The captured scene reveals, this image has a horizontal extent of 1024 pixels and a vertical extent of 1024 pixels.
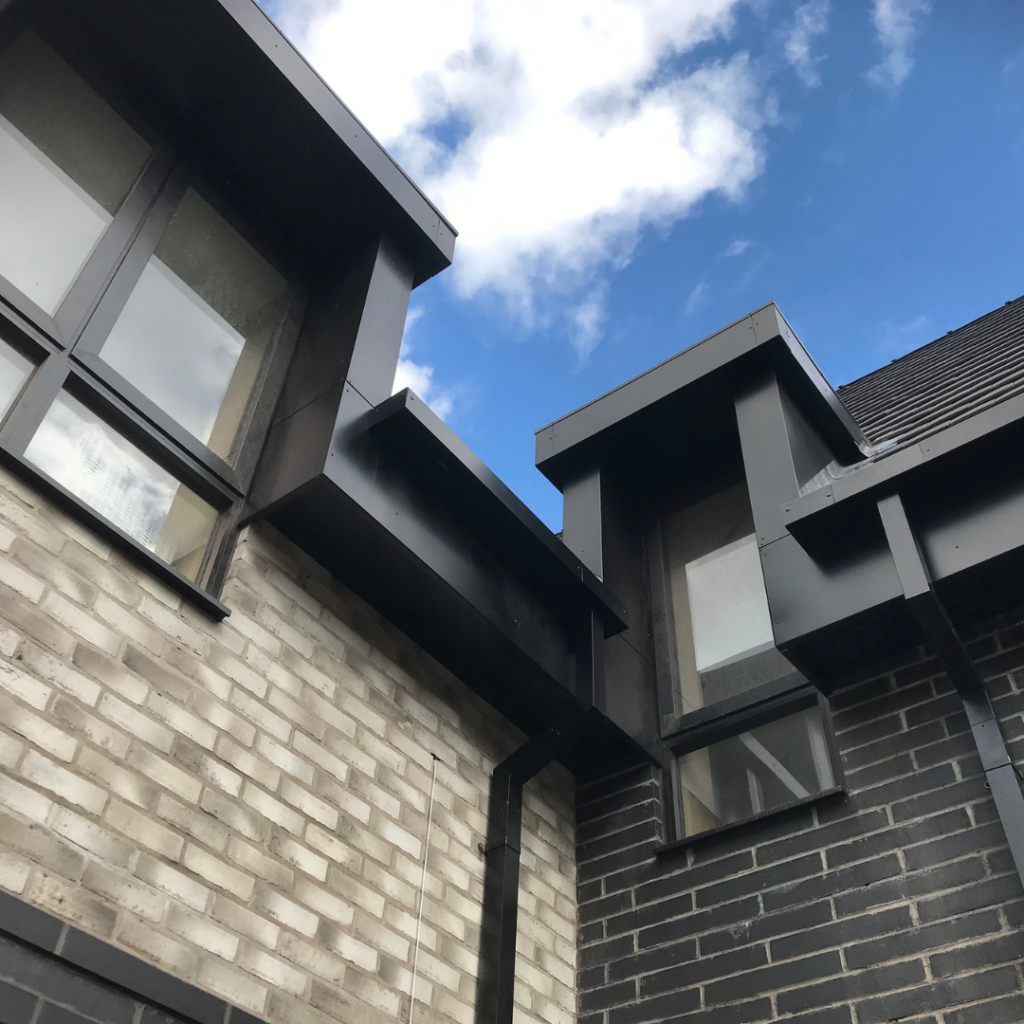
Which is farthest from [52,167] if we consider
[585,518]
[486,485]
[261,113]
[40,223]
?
[585,518]

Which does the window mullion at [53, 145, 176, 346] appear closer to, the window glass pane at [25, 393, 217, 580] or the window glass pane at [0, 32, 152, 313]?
the window glass pane at [0, 32, 152, 313]

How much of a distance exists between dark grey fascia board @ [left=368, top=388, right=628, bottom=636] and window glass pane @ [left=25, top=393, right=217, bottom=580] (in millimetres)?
863

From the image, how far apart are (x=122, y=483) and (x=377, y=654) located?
1.31 m

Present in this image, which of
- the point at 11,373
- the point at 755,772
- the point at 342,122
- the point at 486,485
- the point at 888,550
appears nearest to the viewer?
the point at 11,373

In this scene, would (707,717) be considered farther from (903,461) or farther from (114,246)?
(114,246)

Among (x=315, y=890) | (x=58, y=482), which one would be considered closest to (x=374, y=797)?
(x=315, y=890)

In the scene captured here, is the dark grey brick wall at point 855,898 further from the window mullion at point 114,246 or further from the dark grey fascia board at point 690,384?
the window mullion at point 114,246

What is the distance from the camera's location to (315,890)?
374cm

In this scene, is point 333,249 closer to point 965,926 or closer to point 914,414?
point 914,414

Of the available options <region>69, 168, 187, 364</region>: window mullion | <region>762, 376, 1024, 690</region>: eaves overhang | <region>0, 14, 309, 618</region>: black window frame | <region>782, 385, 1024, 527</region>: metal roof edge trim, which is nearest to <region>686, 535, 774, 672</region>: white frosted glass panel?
<region>762, 376, 1024, 690</region>: eaves overhang

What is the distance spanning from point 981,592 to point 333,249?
3.65 m

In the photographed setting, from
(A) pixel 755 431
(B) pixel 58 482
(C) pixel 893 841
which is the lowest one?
(C) pixel 893 841

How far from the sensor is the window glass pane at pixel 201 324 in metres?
4.43

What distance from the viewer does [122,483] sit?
4051 mm
